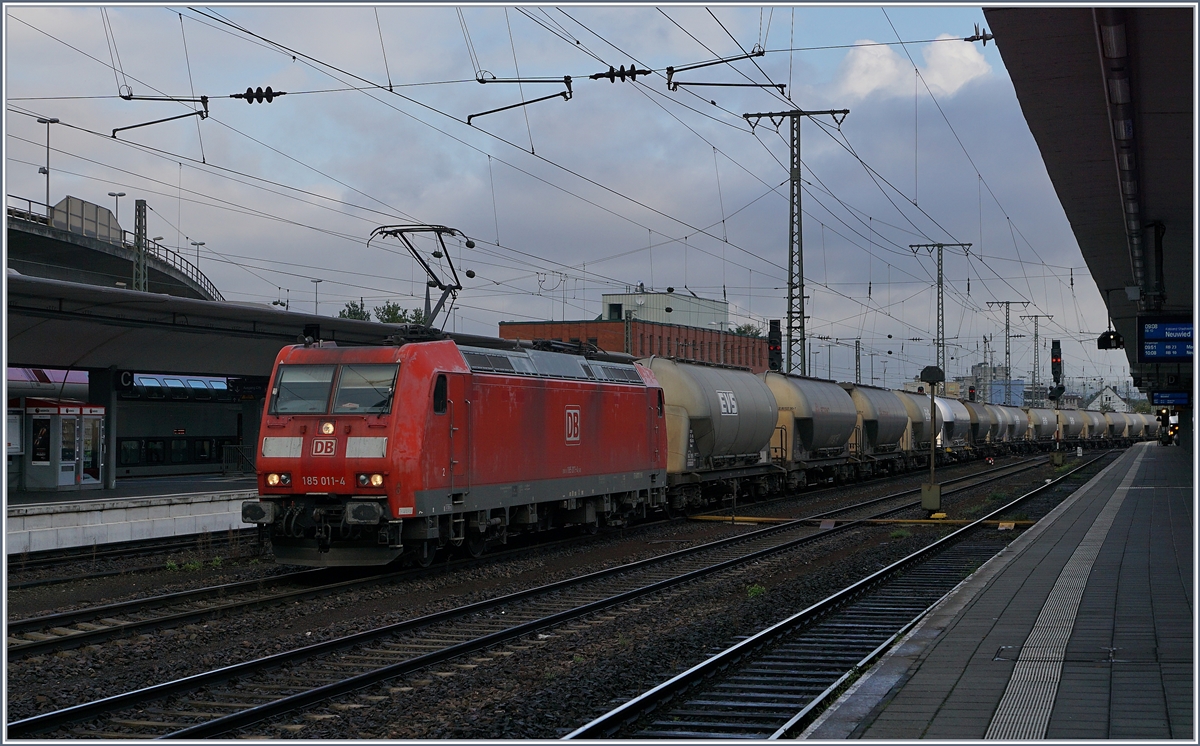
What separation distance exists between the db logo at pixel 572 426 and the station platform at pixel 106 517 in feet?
25.7

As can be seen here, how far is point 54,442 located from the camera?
84.2ft

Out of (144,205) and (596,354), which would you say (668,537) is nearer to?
(596,354)

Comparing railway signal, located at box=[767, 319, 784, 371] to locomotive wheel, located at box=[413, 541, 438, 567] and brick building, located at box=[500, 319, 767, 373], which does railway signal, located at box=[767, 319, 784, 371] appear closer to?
locomotive wheel, located at box=[413, 541, 438, 567]

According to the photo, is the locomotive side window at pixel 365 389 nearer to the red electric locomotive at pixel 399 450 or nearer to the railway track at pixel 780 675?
the red electric locomotive at pixel 399 450

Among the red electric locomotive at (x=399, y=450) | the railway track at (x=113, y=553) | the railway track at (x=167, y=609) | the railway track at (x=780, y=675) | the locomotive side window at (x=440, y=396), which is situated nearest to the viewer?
the railway track at (x=780, y=675)

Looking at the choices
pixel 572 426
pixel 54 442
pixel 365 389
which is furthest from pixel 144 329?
pixel 365 389

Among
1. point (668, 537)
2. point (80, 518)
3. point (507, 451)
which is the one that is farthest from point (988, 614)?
point (80, 518)

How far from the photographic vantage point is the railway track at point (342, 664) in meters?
8.00

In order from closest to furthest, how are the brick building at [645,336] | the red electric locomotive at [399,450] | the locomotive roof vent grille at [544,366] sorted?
the red electric locomotive at [399,450]
the locomotive roof vent grille at [544,366]
the brick building at [645,336]

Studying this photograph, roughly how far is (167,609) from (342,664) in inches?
161

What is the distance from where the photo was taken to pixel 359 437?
14.9 meters

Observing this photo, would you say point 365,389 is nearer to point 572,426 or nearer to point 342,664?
point 572,426

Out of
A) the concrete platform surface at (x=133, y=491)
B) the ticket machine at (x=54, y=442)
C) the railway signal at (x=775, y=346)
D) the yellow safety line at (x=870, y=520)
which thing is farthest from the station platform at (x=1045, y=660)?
the ticket machine at (x=54, y=442)

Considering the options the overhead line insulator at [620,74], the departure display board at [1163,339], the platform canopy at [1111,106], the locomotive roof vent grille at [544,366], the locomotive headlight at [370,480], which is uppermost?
the overhead line insulator at [620,74]
